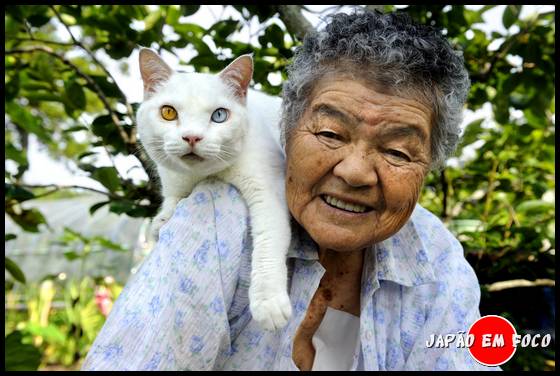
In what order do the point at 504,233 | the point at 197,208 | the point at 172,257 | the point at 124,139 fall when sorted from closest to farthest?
the point at 172,257
the point at 197,208
the point at 124,139
the point at 504,233

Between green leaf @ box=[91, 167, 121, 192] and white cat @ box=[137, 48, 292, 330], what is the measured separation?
35cm

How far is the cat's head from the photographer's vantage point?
51.4 inches

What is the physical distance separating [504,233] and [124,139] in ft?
5.53

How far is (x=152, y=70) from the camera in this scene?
1.44 m

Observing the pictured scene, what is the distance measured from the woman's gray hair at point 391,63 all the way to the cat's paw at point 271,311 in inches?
18.8

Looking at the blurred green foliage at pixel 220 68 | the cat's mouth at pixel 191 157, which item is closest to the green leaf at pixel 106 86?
the blurred green foliage at pixel 220 68

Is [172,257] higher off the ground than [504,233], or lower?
higher

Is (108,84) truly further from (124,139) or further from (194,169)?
(194,169)

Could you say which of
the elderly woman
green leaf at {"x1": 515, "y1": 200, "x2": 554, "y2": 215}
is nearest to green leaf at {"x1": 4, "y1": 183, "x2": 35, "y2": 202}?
the elderly woman

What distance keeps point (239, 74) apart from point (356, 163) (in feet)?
1.65

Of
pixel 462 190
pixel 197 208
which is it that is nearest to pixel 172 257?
pixel 197 208

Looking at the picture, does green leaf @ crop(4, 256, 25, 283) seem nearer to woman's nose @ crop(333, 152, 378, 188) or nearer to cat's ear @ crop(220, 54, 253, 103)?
cat's ear @ crop(220, 54, 253, 103)
